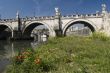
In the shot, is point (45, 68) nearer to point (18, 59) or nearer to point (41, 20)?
point (18, 59)

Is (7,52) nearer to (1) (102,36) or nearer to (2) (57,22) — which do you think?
(1) (102,36)

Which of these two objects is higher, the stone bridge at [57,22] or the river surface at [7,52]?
the stone bridge at [57,22]

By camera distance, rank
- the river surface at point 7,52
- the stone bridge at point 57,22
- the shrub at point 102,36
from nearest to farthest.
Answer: the river surface at point 7,52
the shrub at point 102,36
the stone bridge at point 57,22

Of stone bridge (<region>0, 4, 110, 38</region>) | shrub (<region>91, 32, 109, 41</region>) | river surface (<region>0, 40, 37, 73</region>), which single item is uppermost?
stone bridge (<region>0, 4, 110, 38</region>)

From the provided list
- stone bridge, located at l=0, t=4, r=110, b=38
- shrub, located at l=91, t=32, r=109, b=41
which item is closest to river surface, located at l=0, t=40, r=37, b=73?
shrub, located at l=91, t=32, r=109, b=41

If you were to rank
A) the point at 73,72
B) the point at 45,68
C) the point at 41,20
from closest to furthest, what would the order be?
1. the point at 73,72
2. the point at 45,68
3. the point at 41,20

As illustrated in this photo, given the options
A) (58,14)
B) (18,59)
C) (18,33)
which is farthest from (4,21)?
(18,59)

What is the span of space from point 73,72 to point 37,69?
1590 millimetres

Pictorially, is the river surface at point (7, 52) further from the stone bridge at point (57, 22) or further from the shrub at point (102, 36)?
the stone bridge at point (57, 22)

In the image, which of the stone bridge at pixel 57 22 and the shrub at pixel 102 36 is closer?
the shrub at pixel 102 36

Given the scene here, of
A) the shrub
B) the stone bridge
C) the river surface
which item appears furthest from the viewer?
the stone bridge

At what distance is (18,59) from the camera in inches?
478

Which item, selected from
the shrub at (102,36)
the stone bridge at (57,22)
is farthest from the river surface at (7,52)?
the stone bridge at (57,22)

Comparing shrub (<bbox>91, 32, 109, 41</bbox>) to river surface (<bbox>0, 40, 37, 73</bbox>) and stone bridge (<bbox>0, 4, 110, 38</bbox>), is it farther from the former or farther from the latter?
stone bridge (<bbox>0, 4, 110, 38</bbox>)
